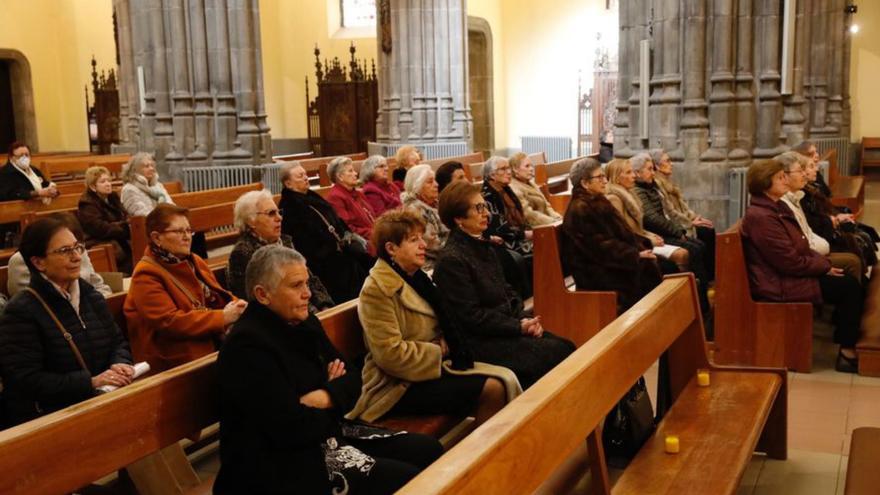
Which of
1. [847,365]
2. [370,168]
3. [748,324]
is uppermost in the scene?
[370,168]

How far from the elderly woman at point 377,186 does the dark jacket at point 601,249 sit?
208 centimetres

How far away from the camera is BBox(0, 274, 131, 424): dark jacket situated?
134 inches

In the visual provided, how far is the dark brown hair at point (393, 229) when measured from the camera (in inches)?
153

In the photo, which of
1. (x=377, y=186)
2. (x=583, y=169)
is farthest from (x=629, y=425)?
(x=377, y=186)

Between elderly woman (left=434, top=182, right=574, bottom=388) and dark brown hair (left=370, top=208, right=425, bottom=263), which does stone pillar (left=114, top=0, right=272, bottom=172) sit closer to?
elderly woman (left=434, top=182, right=574, bottom=388)

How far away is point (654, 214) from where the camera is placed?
7371mm

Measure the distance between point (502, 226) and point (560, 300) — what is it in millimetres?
1222

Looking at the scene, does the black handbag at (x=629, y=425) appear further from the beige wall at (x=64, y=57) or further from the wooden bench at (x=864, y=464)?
the beige wall at (x=64, y=57)

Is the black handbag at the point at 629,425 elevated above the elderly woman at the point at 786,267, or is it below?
below

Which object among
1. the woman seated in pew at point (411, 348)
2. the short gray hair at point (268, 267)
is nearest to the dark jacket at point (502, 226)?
the woman seated in pew at point (411, 348)

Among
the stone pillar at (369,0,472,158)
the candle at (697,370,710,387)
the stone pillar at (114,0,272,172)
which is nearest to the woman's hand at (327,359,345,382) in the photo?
the candle at (697,370,710,387)

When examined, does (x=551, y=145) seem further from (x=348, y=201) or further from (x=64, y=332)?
(x=64, y=332)

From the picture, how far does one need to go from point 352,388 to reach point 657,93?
6987 mm

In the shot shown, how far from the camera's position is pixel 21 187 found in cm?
952
